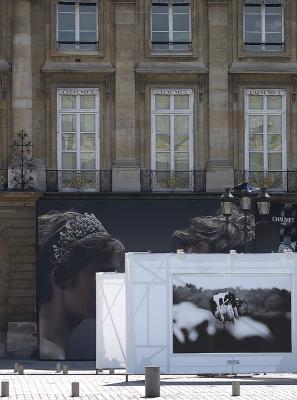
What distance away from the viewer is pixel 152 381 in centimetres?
3055

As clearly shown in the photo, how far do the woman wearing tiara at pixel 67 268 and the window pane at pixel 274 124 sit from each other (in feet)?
18.1

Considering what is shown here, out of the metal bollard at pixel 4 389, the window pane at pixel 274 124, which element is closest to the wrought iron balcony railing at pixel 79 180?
the window pane at pixel 274 124

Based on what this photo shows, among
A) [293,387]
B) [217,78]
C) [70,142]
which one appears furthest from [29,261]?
[293,387]

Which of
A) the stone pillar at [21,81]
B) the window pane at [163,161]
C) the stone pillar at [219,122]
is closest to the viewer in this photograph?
the stone pillar at [21,81]

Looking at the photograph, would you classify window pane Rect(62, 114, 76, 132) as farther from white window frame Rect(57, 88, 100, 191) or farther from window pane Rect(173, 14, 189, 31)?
window pane Rect(173, 14, 189, 31)

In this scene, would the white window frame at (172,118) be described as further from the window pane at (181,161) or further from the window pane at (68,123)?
the window pane at (68,123)

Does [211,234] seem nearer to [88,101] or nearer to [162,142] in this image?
[162,142]

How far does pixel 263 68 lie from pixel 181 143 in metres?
3.14

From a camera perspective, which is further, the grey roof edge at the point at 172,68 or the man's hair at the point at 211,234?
the grey roof edge at the point at 172,68

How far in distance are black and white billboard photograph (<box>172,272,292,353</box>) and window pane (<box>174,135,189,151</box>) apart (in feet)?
43.6

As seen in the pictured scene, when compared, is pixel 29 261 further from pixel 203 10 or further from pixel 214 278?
pixel 214 278

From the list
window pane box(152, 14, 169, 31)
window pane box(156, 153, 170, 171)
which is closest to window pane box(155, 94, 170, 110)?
window pane box(156, 153, 170, 171)

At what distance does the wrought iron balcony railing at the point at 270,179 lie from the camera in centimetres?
4781

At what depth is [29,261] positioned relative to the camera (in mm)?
46938
